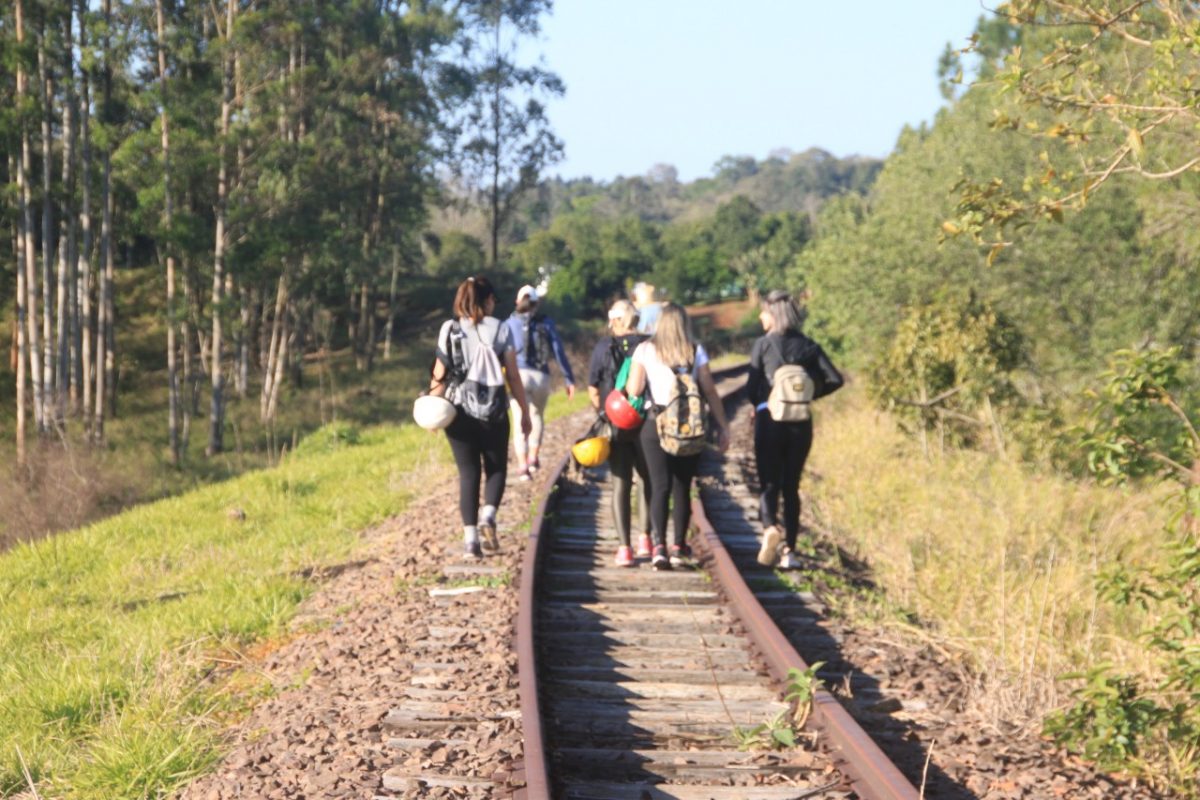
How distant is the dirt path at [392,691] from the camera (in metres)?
4.66

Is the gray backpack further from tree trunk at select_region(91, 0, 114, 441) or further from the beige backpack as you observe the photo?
tree trunk at select_region(91, 0, 114, 441)

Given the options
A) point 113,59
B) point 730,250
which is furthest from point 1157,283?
point 730,250

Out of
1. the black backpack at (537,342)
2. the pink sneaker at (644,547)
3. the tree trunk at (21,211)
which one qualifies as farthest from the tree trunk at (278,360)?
the pink sneaker at (644,547)

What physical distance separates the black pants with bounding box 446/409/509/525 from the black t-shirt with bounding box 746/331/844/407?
1.79m

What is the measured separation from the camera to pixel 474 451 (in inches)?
324

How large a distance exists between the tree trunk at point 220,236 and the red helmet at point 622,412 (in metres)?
21.0

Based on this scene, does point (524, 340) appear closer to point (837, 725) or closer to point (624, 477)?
point (624, 477)

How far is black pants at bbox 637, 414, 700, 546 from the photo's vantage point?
8.13 metres

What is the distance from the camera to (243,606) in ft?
25.7

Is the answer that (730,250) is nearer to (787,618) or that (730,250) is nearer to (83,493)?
(83,493)

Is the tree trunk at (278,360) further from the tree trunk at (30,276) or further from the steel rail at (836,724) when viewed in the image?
the steel rail at (836,724)

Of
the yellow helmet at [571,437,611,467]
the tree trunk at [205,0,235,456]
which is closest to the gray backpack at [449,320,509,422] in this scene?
the yellow helmet at [571,437,611,467]

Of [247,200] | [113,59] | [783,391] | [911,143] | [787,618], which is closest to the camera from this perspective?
[787,618]

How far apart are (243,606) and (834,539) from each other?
16.4 feet
